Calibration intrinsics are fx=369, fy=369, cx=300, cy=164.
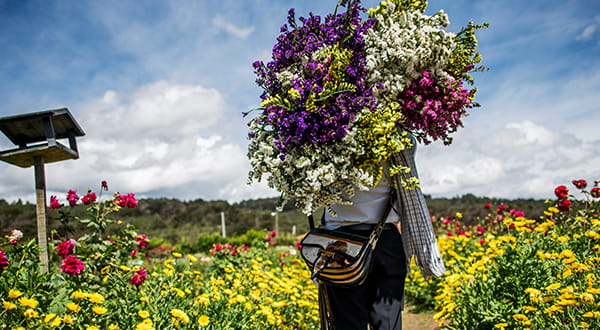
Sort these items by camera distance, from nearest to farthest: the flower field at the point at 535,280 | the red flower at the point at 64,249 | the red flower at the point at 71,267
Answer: the flower field at the point at 535,280, the red flower at the point at 71,267, the red flower at the point at 64,249

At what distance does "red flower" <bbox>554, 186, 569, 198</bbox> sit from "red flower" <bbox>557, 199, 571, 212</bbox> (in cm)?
6

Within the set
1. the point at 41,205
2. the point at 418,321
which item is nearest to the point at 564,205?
the point at 418,321

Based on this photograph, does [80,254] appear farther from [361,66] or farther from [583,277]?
[583,277]

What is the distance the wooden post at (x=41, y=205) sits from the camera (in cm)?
268

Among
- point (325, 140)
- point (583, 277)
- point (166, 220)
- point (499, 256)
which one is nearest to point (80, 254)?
point (325, 140)

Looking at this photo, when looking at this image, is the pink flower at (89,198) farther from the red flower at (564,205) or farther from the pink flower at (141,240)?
the red flower at (564,205)

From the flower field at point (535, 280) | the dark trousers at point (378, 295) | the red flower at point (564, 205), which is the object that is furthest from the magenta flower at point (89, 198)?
the red flower at point (564, 205)

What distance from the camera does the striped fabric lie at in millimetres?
1944

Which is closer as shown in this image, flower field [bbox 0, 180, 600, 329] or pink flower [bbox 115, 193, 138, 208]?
flower field [bbox 0, 180, 600, 329]

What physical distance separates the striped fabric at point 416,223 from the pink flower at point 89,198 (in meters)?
2.49

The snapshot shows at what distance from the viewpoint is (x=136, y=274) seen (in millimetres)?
2691

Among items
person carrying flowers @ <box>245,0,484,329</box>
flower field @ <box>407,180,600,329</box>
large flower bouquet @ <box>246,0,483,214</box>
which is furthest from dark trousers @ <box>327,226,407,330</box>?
flower field @ <box>407,180,600,329</box>

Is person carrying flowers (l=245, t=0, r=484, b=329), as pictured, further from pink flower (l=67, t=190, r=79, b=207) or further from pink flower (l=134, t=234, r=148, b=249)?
pink flower (l=67, t=190, r=79, b=207)

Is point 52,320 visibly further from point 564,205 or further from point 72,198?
point 564,205
